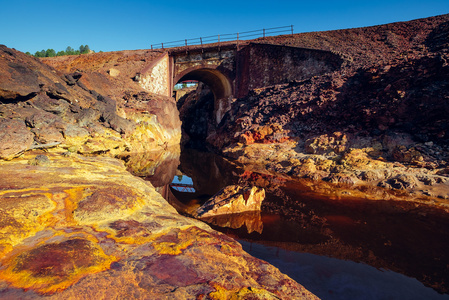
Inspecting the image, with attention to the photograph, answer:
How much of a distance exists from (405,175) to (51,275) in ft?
34.5

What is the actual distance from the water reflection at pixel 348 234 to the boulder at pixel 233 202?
0.93 feet

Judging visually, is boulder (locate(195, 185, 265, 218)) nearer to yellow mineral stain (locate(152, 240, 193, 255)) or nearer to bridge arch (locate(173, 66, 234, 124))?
yellow mineral stain (locate(152, 240, 193, 255))

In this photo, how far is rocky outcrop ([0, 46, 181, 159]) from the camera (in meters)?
9.63

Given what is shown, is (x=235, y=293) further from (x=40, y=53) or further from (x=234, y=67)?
(x=40, y=53)

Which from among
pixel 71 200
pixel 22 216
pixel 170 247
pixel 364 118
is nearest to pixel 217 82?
pixel 364 118

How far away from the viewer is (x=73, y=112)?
1323cm

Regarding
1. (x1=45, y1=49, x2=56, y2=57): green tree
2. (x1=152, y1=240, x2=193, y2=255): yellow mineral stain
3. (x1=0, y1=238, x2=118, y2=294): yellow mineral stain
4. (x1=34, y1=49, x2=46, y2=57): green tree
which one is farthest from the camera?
(x1=45, y1=49, x2=56, y2=57): green tree

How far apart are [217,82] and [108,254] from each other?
25404 millimetres

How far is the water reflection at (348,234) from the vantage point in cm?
375

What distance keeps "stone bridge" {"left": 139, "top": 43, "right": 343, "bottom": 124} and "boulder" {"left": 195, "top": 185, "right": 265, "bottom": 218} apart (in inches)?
607

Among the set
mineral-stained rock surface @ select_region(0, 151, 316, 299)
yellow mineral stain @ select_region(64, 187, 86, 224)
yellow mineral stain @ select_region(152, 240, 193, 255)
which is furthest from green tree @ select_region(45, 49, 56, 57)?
yellow mineral stain @ select_region(152, 240, 193, 255)

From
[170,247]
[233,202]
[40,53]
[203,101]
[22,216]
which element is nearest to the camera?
[170,247]

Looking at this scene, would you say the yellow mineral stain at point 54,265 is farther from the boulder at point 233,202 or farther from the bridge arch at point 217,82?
the bridge arch at point 217,82

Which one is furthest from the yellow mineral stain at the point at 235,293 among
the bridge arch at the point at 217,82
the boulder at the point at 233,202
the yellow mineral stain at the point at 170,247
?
the bridge arch at the point at 217,82
